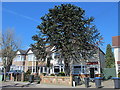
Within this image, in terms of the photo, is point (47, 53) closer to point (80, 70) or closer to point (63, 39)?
point (63, 39)

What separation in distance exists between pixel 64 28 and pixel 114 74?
44.7 feet

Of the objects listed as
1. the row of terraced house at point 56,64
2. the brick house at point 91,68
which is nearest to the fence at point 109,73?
the brick house at point 91,68

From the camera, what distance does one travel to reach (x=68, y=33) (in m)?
20.9

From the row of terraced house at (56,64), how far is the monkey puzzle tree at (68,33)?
1978 mm

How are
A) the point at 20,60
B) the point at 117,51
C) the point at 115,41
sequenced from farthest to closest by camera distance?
the point at 20,60 < the point at 115,41 < the point at 117,51

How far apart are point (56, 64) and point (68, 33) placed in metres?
12.6

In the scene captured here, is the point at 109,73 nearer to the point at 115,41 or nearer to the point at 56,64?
the point at 115,41

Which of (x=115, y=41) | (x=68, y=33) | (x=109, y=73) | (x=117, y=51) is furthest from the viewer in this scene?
(x=115, y=41)

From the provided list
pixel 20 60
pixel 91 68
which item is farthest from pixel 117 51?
pixel 20 60

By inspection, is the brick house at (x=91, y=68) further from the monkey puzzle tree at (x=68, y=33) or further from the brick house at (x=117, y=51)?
the monkey puzzle tree at (x=68, y=33)

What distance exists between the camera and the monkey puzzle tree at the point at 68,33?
67.5 ft

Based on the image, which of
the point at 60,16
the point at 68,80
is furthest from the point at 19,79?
the point at 60,16

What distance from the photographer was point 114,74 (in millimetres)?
27469

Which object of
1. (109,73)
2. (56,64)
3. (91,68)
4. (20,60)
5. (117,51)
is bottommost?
(109,73)
